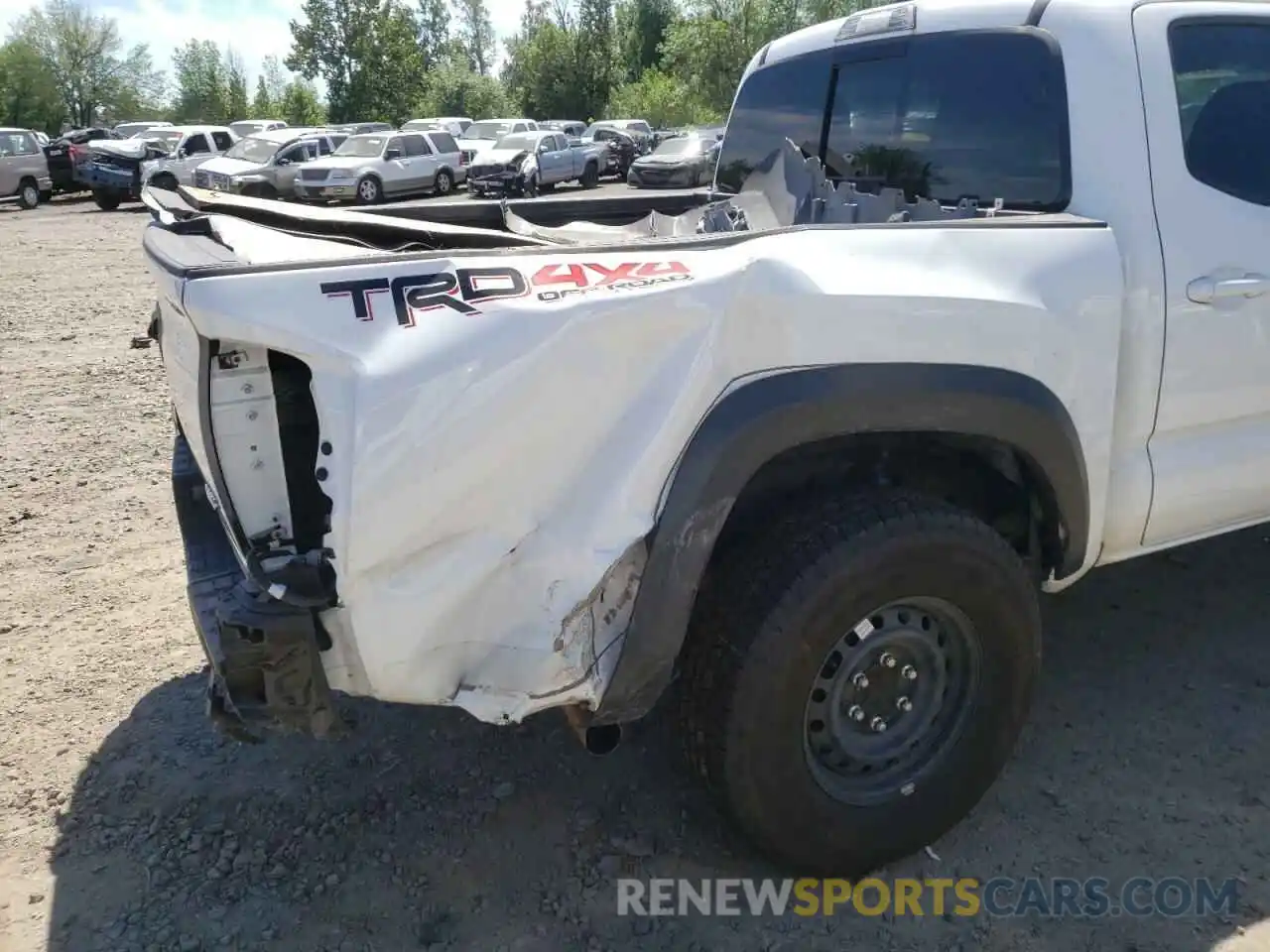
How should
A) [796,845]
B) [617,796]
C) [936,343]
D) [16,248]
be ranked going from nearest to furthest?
[936,343], [796,845], [617,796], [16,248]

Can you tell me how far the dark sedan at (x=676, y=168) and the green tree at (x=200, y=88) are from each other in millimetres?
47192

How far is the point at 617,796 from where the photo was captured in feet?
9.96

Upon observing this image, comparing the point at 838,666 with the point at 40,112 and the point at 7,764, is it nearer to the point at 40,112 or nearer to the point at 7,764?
the point at 7,764

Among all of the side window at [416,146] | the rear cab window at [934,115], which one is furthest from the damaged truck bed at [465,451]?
the side window at [416,146]

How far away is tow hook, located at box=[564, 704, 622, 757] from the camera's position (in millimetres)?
2350

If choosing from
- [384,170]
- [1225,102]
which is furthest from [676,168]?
[1225,102]

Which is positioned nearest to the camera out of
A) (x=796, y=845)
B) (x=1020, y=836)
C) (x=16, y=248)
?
(x=796, y=845)

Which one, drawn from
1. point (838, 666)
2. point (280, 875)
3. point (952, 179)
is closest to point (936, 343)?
point (838, 666)

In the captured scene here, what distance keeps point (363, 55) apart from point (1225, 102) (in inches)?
2160

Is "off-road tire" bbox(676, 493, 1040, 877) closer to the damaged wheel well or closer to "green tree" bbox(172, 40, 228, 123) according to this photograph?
the damaged wheel well

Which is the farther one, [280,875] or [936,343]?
[280,875]

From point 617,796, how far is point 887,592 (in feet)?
3.61

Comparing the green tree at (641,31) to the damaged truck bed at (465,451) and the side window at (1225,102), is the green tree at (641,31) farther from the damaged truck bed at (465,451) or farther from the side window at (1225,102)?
the damaged truck bed at (465,451)

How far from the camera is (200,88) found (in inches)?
2530
